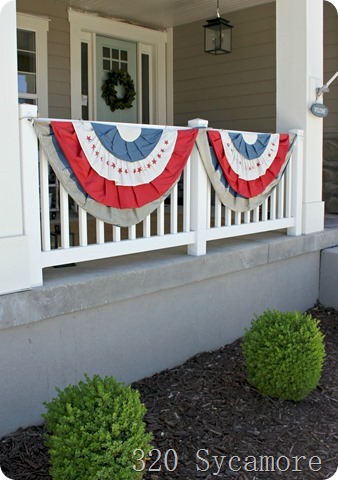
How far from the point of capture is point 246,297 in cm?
436

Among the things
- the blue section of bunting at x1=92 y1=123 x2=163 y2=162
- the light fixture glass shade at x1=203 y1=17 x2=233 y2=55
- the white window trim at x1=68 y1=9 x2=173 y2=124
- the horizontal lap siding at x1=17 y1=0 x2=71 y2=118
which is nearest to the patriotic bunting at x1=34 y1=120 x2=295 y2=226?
the blue section of bunting at x1=92 y1=123 x2=163 y2=162

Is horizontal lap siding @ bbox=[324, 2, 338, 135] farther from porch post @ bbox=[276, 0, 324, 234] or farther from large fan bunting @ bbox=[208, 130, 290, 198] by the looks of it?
large fan bunting @ bbox=[208, 130, 290, 198]

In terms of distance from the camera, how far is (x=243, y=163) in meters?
4.12

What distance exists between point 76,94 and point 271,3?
2.71 m

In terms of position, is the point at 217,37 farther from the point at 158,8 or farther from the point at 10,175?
the point at 10,175

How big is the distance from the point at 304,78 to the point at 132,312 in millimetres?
2713

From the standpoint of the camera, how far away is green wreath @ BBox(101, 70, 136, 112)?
7.15 m

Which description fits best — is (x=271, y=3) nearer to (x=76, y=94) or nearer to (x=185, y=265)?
(x=76, y=94)

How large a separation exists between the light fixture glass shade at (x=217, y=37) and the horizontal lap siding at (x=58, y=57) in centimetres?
169

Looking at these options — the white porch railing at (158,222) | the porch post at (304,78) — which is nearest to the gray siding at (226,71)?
the porch post at (304,78)

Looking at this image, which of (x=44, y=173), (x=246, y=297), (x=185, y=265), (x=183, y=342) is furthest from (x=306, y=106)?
(x=44, y=173)

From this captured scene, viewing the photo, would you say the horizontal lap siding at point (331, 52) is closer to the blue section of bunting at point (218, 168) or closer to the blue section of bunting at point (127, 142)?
the blue section of bunting at point (218, 168)

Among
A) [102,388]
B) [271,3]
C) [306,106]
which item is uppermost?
[271,3]

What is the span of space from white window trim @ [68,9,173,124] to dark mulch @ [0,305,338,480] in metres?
4.24
